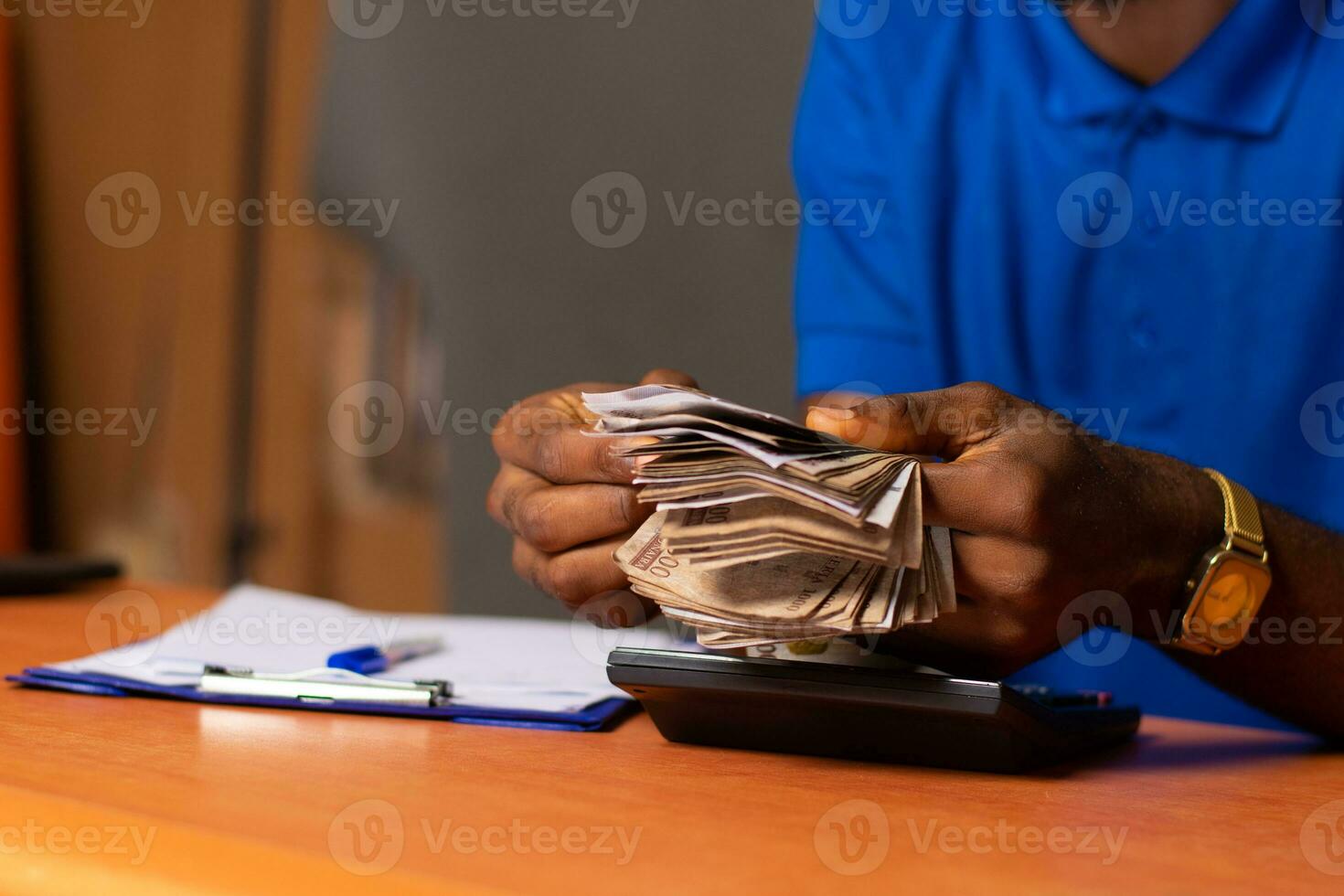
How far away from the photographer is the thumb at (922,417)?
0.72 m

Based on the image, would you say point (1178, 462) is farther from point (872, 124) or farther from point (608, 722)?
point (872, 124)

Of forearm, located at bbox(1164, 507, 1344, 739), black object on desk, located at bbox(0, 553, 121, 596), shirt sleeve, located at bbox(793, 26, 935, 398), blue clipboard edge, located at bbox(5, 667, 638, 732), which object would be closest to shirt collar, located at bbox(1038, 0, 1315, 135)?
shirt sleeve, located at bbox(793, 26, 935, 398)

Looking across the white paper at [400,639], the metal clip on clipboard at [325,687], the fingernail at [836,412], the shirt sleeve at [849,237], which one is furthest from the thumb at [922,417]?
the shirt sleeve at [849,237]

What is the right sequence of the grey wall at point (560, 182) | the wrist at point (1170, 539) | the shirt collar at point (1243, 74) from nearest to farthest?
1. the wrist at point (1170, 539)
2. the shirt collar at point (1243, 74)
3. the grey wall at point (560, 182)

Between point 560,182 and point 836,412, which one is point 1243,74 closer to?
point 836,412

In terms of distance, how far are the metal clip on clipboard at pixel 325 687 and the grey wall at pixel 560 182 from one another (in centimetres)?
153

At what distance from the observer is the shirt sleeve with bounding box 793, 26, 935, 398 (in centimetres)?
161

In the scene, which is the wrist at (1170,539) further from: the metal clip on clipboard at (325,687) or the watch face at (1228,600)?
the metal clip on clipboard at (325,687)

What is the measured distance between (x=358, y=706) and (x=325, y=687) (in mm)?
34

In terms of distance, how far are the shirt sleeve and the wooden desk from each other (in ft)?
2.76

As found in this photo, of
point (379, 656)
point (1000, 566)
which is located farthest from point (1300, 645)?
point (379, 656)

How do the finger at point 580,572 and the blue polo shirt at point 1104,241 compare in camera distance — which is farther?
the blue polo shirt at point 1104,241

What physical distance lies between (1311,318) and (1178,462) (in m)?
0.80

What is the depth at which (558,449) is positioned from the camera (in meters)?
0.88
